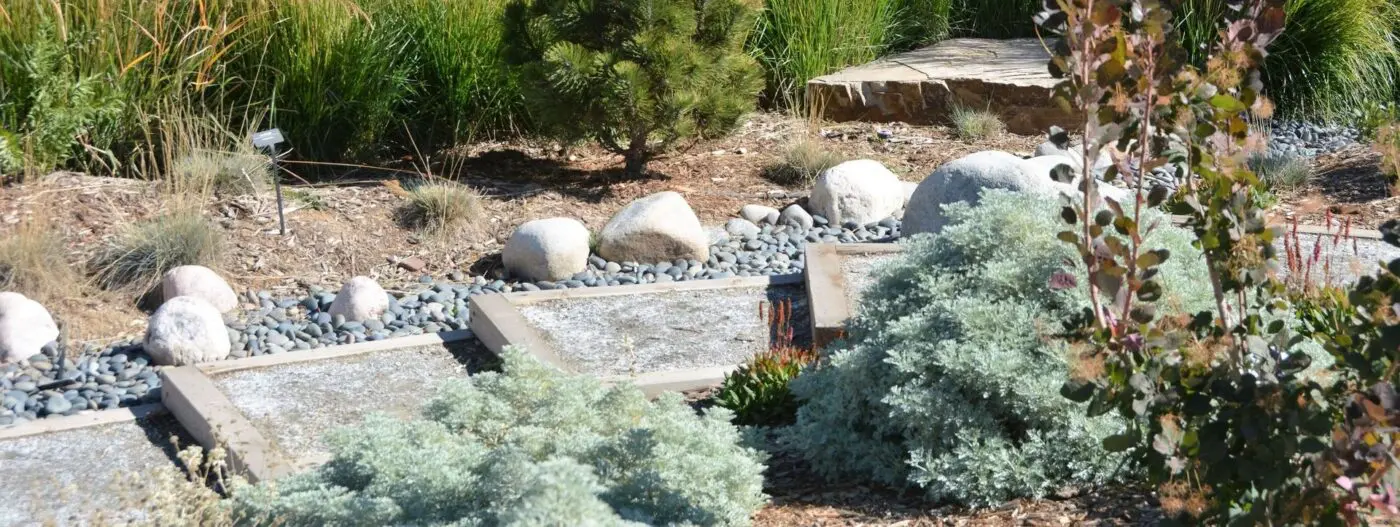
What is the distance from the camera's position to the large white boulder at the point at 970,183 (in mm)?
5855

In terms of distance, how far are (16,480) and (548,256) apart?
95.3 inches

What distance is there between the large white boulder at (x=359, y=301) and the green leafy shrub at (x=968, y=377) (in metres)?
2.14

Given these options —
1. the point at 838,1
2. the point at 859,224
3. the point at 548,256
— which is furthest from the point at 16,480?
the point at 838,1

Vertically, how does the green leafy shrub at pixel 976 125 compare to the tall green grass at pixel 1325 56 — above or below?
below

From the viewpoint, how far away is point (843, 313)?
4.66m

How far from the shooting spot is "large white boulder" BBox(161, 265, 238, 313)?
5.32 metres

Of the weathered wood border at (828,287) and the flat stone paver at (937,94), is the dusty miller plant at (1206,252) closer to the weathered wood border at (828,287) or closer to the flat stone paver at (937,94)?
the weathered wood border at (828,287)

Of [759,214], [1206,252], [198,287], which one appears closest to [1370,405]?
[1206,252]

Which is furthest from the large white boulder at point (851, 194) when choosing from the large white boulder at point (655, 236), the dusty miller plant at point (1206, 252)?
the dusty miller plant at point (1206, 252)

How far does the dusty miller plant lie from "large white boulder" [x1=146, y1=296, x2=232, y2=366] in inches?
135

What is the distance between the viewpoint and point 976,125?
8.41 meters

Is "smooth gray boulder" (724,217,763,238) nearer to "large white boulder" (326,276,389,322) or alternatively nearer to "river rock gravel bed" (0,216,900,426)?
"river rock gravel bed" (0,216,900,426)

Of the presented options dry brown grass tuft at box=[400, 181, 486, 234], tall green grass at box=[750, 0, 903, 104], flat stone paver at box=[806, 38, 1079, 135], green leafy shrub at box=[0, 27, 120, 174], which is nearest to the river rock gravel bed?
dry brown grass tuft at box=[400, 181, 486, 234]

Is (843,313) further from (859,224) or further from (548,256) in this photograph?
(859,224)
